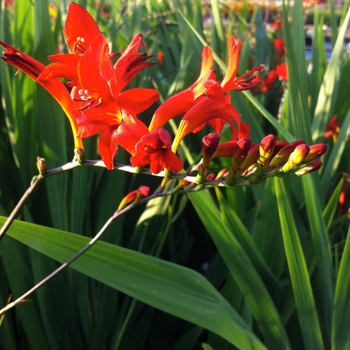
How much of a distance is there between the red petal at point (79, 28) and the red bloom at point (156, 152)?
0.61 feet

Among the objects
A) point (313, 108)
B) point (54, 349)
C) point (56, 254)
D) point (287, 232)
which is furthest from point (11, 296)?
point (313, 108)

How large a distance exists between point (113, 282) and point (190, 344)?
13.1 inches

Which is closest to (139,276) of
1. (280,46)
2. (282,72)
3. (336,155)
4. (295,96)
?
(295,96)

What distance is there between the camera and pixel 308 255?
85 cm

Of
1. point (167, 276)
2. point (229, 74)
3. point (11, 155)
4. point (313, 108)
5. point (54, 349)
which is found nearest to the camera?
point (229, 74)

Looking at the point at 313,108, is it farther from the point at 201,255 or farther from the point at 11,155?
the point at 11,155

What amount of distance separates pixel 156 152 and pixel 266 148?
4.6 inches

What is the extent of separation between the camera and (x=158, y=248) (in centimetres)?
96

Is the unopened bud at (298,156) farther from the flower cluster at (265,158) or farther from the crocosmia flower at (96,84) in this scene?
the crocosmia flower at (96,84)


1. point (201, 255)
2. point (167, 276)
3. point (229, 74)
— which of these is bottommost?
point (201, 255)

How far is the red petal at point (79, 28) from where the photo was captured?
0.57m

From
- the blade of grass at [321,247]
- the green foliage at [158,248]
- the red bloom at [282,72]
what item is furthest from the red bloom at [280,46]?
the blade of grass at [321,247]

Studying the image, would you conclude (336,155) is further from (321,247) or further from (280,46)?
(280,46)

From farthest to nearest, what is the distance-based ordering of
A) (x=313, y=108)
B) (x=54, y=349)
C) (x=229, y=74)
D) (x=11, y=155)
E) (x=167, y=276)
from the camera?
(x=313, y=108) < (x=11, y=155) < (x=54, y=349) < (x=167, y=276) < (x=229, y=74)
